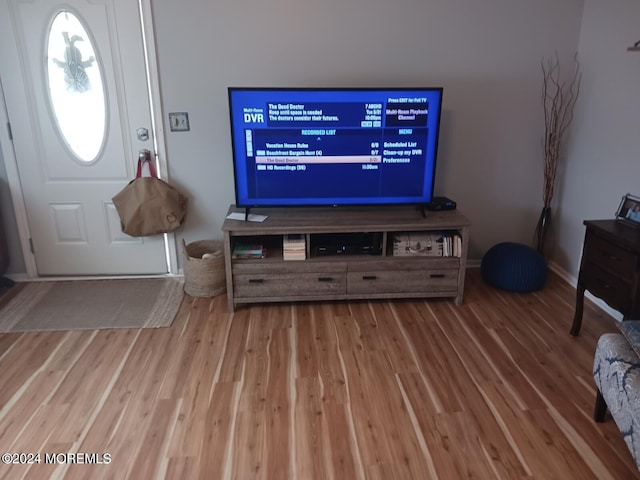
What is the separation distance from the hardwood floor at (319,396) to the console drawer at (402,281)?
123 mm

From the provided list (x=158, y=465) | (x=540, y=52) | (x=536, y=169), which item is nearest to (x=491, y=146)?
(x=536, y=169)

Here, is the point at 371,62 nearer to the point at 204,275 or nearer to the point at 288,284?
the point at 288,284

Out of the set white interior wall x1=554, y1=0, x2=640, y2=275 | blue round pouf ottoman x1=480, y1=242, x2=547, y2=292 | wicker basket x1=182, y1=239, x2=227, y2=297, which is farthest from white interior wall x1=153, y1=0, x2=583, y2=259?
blue round pouf ottoman x1=480, y1=242, x2=547, y2=292

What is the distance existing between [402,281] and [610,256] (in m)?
1.16

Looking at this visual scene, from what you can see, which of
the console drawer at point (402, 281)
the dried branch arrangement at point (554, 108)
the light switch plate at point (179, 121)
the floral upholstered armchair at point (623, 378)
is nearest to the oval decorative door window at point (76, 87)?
the light switch plate at point (179, 121)

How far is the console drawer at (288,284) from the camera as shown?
114 inches

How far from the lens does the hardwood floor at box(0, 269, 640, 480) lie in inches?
71.2

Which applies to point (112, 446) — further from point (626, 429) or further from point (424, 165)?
point (424, 165)

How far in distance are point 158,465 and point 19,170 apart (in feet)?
7.90

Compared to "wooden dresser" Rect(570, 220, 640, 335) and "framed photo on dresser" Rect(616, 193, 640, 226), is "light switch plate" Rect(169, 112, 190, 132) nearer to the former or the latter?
"wooden dresser" Rect(570, 220, 640, 335)

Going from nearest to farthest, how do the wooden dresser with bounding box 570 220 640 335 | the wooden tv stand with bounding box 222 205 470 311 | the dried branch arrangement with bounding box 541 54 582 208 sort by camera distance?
1. the wooden dresser with bounding box 570 220 640 335
2. the wooden tv stand with bounding box 222 205 470 311
3. the dried branch arrangement with bounding box 541 54 582 208

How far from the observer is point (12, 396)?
2176mm

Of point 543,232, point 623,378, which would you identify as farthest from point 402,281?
point 623,378

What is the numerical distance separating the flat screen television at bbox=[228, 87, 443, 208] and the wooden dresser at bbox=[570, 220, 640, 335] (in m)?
0.99
